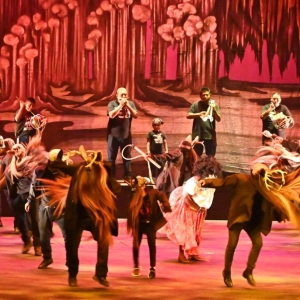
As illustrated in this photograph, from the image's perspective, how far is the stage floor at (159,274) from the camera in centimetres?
718

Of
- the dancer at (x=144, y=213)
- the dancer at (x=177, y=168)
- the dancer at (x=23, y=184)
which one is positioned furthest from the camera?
the dancer at (x=177, y=168)

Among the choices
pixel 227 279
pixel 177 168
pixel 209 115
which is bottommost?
pixel 227 279

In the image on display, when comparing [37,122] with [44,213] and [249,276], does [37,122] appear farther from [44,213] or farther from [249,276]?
[249,276]

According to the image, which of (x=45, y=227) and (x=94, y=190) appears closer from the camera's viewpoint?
(x=94, y=190)

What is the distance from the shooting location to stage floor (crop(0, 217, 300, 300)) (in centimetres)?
718

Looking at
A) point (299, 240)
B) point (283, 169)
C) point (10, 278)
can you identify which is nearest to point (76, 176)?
point (10, 278)

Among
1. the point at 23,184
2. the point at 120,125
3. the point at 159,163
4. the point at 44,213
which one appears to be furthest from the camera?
the point at 120,125

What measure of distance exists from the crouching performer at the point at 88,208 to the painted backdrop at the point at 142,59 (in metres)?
5.92

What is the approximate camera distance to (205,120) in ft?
43.1

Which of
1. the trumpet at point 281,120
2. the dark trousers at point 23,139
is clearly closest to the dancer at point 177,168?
the trumpet at point 281,120

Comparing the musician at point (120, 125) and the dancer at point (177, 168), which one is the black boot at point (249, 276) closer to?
the dancer at point (177, 168)

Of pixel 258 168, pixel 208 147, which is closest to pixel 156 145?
pixel 208 147

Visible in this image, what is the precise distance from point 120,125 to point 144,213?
5353 millimetres

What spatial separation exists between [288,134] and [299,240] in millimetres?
2821
